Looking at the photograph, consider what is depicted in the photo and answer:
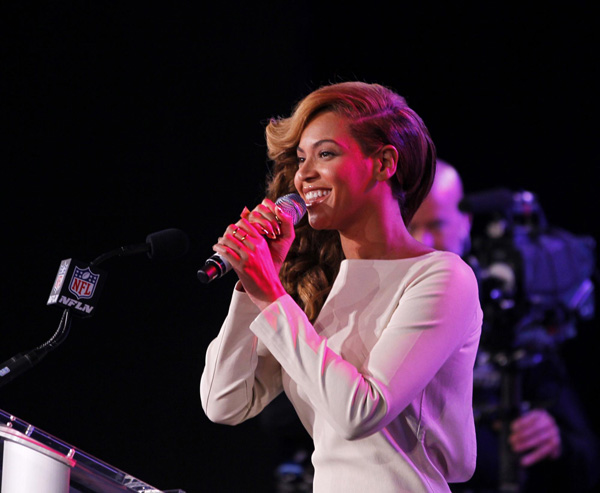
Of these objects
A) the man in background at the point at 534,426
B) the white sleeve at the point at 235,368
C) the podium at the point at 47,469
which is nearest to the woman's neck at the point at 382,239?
the white sleeve at the point at 235,368

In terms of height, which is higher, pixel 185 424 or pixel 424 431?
pixel 424 431

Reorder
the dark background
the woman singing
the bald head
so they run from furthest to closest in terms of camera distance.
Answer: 1. the dark background
2. the bald head
3. the woman singing

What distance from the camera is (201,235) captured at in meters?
3.60

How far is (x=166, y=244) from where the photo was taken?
158 centimetres

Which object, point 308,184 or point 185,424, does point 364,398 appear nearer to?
point 308,184

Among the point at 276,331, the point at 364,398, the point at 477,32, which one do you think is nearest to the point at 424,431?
the point at 364,398

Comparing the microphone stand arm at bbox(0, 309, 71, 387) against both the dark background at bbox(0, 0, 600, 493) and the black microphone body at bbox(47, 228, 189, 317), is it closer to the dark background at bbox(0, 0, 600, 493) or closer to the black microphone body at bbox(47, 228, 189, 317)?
the black microphone body at bbox(47, 228, 189, 317)

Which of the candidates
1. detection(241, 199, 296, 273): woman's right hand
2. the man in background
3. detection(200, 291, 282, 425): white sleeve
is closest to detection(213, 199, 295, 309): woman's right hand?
detection(241, 199, 296, 273): woman's right hand

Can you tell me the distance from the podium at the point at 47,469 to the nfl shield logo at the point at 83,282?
307mm

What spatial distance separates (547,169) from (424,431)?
2687mm

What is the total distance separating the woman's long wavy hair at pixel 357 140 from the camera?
152 centimetres

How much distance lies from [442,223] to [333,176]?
68.3 inches

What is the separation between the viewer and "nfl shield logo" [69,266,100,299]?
58.2 inches

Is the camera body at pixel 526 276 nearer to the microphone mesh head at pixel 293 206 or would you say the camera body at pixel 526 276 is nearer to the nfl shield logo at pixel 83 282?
the microphone mesh head at pixel 293 206
